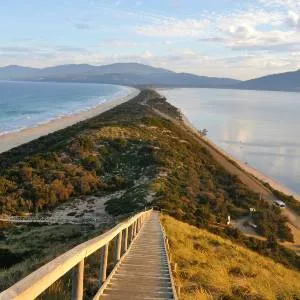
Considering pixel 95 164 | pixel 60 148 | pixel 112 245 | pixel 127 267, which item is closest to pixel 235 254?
pixel 112 245

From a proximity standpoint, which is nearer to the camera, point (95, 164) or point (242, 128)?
point (95, 164)

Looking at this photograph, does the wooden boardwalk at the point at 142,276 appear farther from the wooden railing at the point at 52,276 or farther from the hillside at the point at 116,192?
the hillside at the point at 116,192

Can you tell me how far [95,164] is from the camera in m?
40.6

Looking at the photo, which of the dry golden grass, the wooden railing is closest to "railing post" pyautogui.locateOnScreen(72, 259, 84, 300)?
the wooden railing

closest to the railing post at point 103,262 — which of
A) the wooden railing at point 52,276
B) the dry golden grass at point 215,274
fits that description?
the wooden railing at point 52,276

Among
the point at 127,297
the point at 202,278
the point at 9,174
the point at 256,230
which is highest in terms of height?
the point at 127,297

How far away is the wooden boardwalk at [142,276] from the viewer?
22.8 ft

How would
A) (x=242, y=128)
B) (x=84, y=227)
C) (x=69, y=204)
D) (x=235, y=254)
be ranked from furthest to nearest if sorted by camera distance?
1. (x=242, y=128)
2. (x=69, y=204)
3. (x=84, y=227)
4. (x=235, y=254)

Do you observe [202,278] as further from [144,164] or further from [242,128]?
[242,128]

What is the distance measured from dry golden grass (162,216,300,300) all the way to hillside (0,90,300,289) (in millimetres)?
4678

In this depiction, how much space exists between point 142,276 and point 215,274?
3007mm

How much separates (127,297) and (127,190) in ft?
93.7

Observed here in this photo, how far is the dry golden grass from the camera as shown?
9.28 meters

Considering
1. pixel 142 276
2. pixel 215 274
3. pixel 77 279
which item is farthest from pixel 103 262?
pixel 215 274
